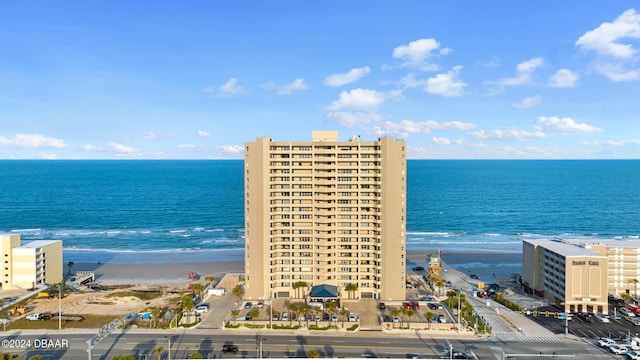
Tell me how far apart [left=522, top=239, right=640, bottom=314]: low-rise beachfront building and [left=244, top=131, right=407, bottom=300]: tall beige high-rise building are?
2658cm

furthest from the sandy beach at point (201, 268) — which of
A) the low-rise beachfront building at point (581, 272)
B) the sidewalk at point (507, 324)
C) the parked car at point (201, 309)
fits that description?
the parked car at point (201, 309)

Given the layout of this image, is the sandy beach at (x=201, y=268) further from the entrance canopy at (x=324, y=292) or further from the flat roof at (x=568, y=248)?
the entrance canopy at (x=324, y=292)

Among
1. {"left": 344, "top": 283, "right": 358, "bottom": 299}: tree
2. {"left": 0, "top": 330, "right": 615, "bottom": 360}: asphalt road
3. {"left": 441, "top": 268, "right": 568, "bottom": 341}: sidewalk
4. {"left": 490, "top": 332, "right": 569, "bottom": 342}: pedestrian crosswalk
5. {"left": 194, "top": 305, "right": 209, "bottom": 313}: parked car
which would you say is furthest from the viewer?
{"left": 344, "top": 283, "right": 358, "bottom": 299}: tree

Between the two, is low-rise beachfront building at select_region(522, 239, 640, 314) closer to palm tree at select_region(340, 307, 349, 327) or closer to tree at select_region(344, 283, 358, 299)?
tree at select_region(344, 283, 358, 299)

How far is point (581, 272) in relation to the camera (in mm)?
69500

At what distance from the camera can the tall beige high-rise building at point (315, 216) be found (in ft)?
248

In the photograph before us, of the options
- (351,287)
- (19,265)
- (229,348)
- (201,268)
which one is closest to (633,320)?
(351,287)

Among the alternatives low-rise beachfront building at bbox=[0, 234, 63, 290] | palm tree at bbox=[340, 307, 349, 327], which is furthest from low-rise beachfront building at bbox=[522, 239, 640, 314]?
low-rise beachfront building at bbox=[0, 234, 63, 290]

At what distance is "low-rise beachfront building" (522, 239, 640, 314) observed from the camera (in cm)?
6938

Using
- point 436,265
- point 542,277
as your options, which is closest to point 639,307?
point 542,277

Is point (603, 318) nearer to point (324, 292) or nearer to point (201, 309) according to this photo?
point (324, 292)

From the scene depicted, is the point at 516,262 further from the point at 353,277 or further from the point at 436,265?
the point at 353,277

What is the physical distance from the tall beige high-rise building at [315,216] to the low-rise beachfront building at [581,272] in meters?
26.6

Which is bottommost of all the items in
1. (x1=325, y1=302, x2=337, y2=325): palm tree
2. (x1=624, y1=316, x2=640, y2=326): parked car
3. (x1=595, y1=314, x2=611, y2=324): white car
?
(x1=624, y1=316, x2=640, y2=326): parked car
